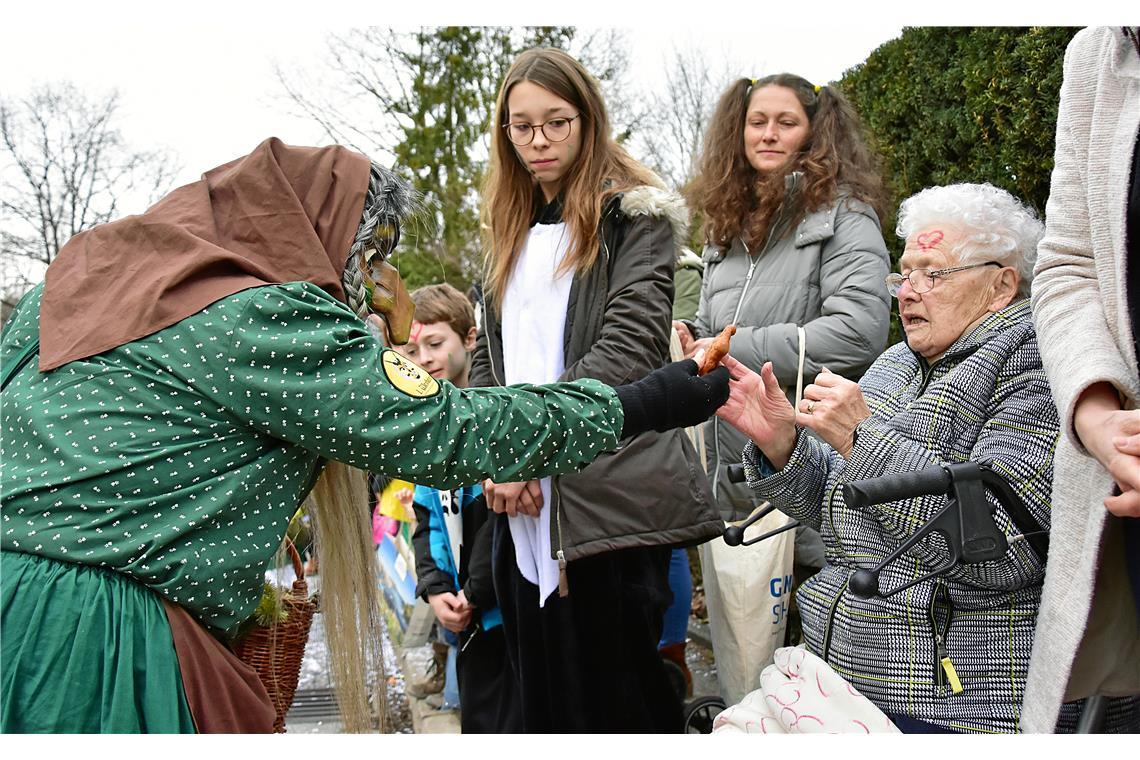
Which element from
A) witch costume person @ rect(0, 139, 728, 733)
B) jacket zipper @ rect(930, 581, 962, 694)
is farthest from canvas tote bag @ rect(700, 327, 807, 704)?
witch costume person @ rect(0, 139, 728, 733)

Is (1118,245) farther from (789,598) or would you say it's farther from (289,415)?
(789,598)

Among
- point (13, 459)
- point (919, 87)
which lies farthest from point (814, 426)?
point (919, 87)

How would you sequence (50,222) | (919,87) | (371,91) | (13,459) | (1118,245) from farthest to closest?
(371,91)
(50,222)
(919,87)
(13,459)
(1118,245)

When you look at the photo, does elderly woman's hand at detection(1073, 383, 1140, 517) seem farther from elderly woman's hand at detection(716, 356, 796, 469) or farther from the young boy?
the young boy

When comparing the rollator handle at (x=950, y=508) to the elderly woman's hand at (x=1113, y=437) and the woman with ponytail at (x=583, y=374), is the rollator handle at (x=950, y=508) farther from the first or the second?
the woman with ponytail at (x=583, y=374)

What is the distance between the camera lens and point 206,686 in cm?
186

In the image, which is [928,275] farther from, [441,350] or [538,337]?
[441,350]

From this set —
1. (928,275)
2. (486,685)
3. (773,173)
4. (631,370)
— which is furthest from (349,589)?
(773,173)

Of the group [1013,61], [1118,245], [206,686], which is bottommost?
[206,686]

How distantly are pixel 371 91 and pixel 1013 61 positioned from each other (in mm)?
9514

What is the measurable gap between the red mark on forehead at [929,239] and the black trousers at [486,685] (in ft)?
6.28

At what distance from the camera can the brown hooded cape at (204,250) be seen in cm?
182

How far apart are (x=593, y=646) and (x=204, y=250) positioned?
1.71 m

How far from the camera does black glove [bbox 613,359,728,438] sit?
220cm
